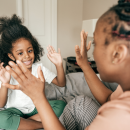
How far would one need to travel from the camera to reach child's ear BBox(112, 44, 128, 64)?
441 mm

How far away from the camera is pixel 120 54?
455 mm

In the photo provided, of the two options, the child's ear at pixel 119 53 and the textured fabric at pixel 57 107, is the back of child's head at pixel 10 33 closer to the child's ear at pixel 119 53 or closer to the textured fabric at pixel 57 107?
the textured fabric at pixel 57 107

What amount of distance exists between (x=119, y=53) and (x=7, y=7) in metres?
2.71

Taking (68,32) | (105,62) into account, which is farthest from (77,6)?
(105,62)

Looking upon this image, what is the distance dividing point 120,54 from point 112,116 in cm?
21

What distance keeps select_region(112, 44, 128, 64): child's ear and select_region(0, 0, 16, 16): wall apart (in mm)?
2648

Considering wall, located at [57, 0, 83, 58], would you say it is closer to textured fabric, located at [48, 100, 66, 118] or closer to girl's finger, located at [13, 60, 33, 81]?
textured fabric, located at [48, 100, 66, 118]

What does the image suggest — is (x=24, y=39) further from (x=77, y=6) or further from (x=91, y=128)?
(x=77, y=6)

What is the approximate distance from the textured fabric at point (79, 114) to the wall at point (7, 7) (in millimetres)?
2396

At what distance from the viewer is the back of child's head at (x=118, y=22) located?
43 centimetres

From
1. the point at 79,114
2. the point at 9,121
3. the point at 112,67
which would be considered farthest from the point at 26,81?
the point at 9,121

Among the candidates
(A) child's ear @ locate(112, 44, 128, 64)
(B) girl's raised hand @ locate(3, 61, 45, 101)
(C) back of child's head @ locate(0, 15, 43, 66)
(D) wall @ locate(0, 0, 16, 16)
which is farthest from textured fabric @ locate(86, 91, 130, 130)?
(D) wall @ locate(0, 0, 16, 16)

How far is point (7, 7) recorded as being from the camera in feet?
8.52

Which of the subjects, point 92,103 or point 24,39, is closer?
point 92,103
